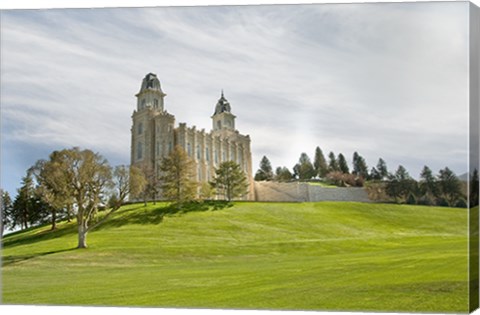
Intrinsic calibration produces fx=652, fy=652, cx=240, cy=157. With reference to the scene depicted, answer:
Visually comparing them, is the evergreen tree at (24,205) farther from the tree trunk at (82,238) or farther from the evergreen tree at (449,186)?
the evergreen tree at (449,186)

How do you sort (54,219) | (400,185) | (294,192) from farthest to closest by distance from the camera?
(294,192) < (54,219) < (400,185)

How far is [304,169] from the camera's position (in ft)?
54.1

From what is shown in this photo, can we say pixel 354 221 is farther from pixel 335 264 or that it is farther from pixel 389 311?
pixel 389 311

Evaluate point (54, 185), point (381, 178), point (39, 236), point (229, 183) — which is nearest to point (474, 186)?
point (381, 178)

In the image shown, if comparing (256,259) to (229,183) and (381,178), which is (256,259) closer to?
(229,183)

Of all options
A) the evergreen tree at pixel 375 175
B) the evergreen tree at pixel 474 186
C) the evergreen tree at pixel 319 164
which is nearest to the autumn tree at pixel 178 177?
the evergreen tree at pixel 319 164

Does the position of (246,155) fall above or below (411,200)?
above

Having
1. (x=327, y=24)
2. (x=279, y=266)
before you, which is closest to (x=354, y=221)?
(x=279, y=266)

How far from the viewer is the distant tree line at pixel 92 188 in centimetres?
1639

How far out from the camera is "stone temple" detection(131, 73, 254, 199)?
51.8 ft

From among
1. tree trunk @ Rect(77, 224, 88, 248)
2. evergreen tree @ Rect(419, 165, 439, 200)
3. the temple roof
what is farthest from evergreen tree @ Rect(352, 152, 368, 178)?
tree trunk @ Rect(77, 224, 88, 248)

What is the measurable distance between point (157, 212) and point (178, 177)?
4.00ft

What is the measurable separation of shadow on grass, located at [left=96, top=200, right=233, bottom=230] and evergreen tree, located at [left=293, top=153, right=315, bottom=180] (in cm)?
259

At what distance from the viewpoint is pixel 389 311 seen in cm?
1281
